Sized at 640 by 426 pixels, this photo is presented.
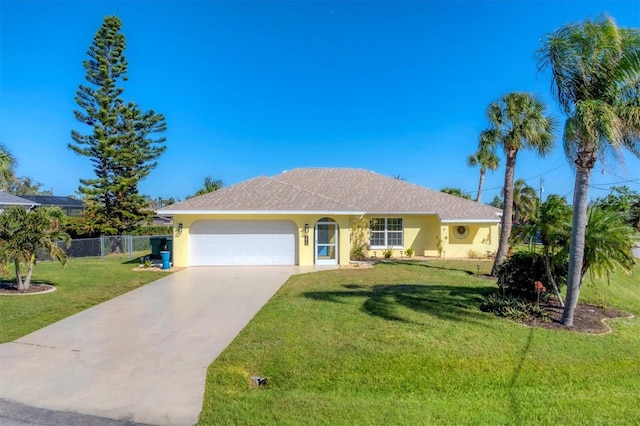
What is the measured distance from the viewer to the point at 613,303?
1079 cm

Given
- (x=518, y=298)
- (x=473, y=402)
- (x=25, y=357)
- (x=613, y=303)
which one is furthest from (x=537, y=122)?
(x=25, y=357)

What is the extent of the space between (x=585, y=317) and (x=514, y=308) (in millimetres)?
1605

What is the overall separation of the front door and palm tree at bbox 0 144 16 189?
12.7 meters

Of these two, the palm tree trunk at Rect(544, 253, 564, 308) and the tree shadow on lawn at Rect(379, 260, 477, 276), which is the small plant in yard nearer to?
the tree shadow on lawn at Rect(379, 260, 477, 276)

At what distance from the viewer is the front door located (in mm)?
18500

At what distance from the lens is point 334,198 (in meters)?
24.1

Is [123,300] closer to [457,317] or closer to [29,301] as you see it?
[29,301]

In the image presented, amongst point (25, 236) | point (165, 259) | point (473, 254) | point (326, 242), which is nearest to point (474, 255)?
point (473, 254)

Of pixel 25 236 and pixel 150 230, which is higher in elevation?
pixel 150 230

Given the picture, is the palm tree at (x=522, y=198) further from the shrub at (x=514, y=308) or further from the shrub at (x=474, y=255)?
the shrub at (x=514, y=308)

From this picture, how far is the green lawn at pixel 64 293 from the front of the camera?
8.46m

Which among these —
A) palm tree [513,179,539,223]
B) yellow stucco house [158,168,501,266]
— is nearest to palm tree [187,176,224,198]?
yellow stucco house [158,168,501,266]

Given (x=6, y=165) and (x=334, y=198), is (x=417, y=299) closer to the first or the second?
(x=334, y=198)

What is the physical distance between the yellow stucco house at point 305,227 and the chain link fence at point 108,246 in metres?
3.90
